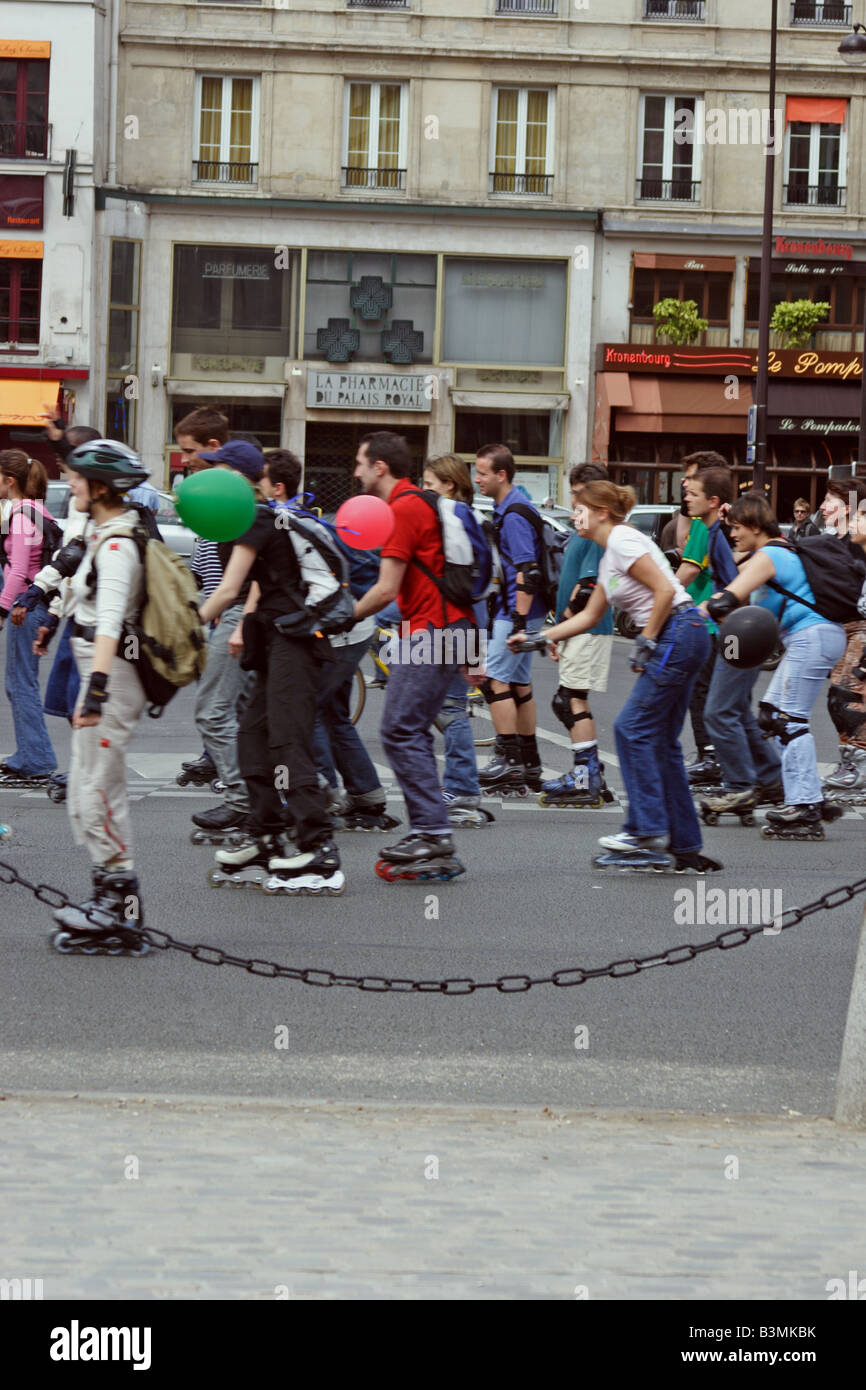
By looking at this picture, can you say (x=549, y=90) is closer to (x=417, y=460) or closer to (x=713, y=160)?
(x=713, y=160)

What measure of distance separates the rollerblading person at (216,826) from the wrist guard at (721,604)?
250 centimetres

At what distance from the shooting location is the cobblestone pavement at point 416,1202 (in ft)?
11.8

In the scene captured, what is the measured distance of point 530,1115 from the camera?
487 centimetres

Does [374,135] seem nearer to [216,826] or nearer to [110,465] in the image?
[216,826]

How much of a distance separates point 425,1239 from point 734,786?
6942 millimetres

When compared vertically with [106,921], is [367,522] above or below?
above

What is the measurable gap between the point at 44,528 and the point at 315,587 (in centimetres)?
360

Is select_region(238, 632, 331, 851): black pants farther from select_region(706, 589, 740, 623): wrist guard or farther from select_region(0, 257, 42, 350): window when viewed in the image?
select_region(0, 257, 42, 350): window

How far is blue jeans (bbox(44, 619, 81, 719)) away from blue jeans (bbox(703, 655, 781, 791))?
331 centimetres

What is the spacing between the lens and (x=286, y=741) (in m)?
7.75

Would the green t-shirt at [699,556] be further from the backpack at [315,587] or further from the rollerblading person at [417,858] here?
the backpack at [315,587]

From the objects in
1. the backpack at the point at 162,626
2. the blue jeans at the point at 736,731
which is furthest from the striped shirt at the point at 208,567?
the backpack at the point at 162,626

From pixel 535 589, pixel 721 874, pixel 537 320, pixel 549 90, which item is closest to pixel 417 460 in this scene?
pixel 537 320

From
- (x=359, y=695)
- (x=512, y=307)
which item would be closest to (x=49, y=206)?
(x=512, y=307)
